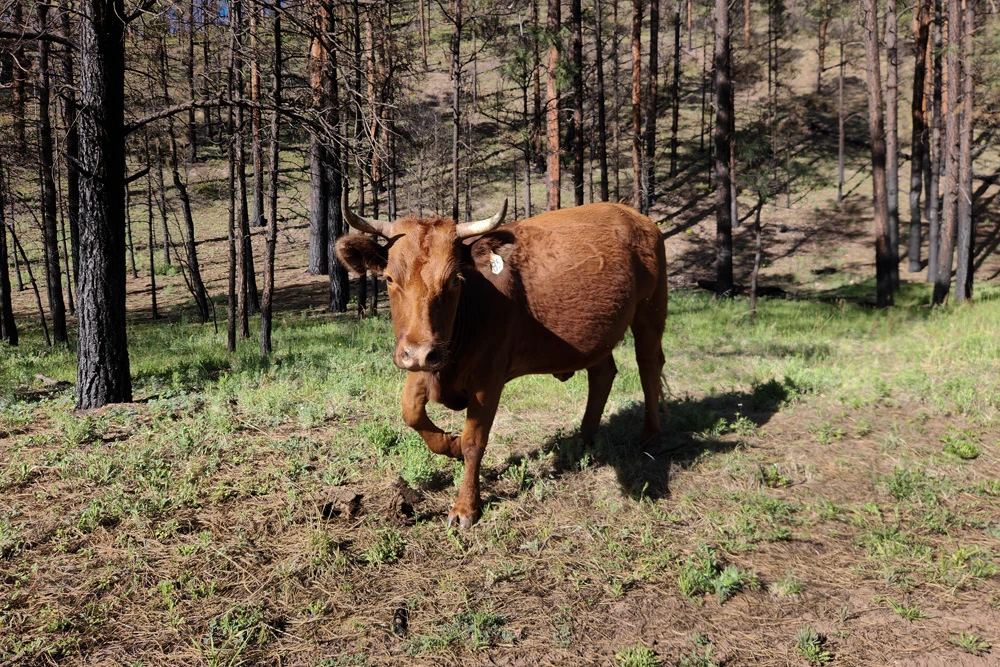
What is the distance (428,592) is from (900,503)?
12.7 feet

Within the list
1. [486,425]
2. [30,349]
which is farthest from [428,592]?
[30,349]

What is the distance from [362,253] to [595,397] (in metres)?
3.03

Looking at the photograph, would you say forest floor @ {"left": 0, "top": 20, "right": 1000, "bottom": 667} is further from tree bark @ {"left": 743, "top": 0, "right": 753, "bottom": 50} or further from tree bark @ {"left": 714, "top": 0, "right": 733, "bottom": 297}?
tree bark @ {"left": 743, "top": 0, "right": 753, "bottom": 50}

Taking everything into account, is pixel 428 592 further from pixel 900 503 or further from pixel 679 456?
pixel 900 503

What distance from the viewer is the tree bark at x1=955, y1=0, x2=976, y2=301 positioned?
16.2 meters

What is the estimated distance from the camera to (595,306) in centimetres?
593

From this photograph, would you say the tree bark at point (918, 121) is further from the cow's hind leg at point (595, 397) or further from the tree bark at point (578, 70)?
the cow's hind leg at point (595, 397)

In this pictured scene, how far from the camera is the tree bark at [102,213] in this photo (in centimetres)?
694

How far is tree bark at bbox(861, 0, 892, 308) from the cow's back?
40.9ft

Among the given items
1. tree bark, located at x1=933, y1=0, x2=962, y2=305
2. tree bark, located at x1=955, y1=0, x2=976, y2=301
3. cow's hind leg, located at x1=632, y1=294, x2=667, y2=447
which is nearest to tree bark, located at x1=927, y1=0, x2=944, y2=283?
tree bark, located at x1=955, y1=0, x2=976, y2=301

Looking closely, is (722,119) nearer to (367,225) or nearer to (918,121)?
(918,121)

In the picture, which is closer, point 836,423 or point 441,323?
point 441,323

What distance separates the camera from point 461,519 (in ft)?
16.8

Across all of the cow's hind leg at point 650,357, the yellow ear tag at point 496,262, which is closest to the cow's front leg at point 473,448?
the yellow ear tag at point 496,262
